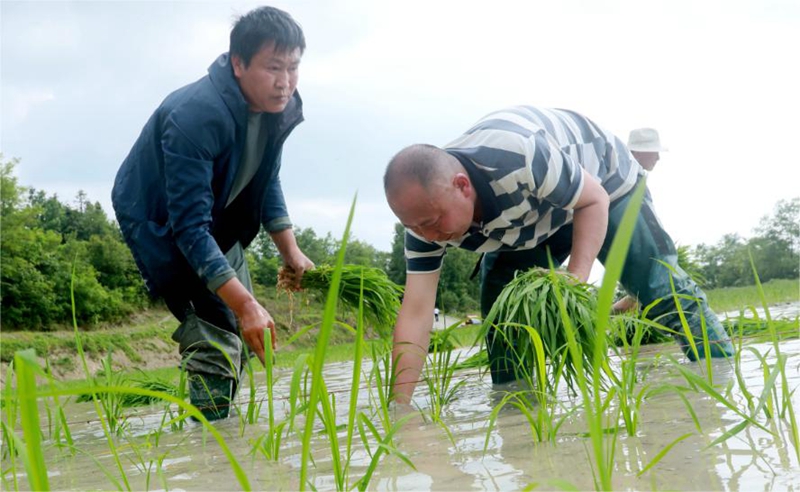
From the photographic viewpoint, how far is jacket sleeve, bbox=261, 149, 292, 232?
4012 mm

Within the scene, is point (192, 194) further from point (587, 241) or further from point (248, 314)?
point (587, 241)

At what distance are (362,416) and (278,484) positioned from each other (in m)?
0.27

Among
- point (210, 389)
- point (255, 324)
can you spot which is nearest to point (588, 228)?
point (255, 324)

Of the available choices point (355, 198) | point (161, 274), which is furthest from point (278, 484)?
point (161, 274)

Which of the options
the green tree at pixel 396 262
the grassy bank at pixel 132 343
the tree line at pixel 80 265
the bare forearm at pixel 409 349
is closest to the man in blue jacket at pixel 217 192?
the bare forearm at pixel 409 349

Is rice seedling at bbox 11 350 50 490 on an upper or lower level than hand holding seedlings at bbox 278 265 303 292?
lower

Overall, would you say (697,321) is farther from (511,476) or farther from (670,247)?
(511,476)

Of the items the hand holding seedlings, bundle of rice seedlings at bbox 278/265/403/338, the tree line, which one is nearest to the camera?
bundle of rice seedlings at bbox 278/265/403/338

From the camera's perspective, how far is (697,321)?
11.8 feet

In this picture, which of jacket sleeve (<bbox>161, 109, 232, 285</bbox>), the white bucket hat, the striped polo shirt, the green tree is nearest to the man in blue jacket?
jacket sleeve (<bbox>161, 109, 232, 285</bbox>)

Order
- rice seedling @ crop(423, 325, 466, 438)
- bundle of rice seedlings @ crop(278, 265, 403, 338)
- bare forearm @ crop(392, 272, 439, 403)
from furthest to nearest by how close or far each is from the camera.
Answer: bundle of rice seedlings @ crop(278, 265, 403, 338)
bare forearm @ crop(392, 272, 439, 403)
rice seedling @ crop(423, 325, 466, 438)

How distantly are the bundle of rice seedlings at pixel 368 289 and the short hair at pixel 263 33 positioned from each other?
1.12 m

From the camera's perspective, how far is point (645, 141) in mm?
6355

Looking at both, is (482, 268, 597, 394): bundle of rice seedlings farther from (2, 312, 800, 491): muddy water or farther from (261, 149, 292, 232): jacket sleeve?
(261, 149, 292, 232): jacket sleeve
